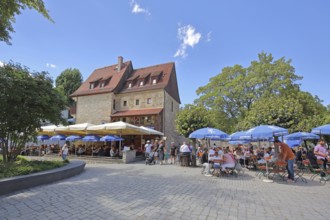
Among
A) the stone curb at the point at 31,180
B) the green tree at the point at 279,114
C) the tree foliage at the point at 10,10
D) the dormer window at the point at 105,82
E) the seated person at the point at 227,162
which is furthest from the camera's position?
the dormer window at the point at 105,82

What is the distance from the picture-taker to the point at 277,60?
24.8 m

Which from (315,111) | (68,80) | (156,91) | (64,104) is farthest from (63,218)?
(68,80)

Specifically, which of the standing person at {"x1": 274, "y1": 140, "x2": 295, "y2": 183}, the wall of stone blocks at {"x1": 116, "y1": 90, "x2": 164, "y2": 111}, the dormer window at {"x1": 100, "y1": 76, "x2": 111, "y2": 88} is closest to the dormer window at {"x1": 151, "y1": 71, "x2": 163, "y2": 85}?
the wall of stone blocks at {"x1": 116, "y1": 90, "x2": 164, "y2": 111}

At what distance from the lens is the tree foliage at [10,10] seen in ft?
22.9

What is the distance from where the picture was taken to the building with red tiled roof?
81.9ft

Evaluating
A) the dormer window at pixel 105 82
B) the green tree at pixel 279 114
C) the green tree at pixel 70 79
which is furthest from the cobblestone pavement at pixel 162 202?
the green tree at pixel 70 79

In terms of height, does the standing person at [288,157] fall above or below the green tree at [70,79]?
below

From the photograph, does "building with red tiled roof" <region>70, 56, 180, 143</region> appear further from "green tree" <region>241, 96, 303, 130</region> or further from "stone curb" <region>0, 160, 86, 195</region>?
"stone curb" <region>0, 160, 86, 195</region>

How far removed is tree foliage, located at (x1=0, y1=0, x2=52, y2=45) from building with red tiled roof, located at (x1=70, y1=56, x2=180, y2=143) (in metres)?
16.5

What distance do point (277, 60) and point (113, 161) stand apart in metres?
22.5

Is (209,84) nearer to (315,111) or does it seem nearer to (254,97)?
(254,97)

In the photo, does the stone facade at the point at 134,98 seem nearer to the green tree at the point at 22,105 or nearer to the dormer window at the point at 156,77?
the dormer window at the point at 156,77

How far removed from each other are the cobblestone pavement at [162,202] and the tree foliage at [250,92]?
12.0 m

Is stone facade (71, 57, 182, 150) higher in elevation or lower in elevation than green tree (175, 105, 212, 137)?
higher
